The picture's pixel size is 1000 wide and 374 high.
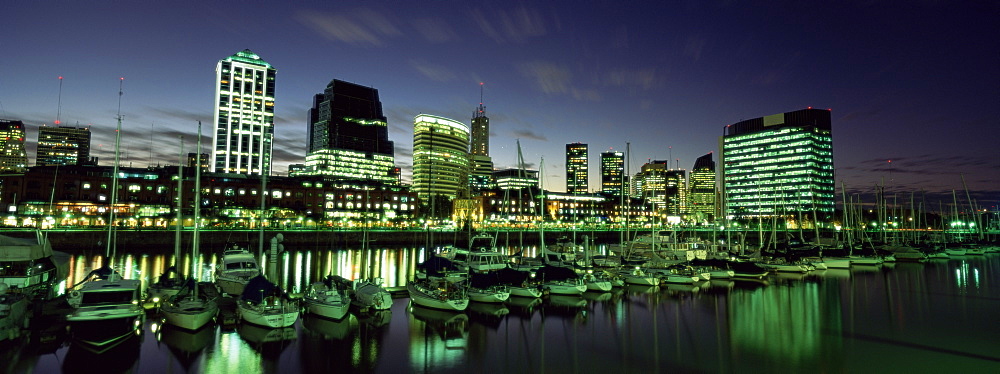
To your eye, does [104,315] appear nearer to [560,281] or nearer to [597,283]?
[560,281]

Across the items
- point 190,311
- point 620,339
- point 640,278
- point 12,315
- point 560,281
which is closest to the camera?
point 12,315

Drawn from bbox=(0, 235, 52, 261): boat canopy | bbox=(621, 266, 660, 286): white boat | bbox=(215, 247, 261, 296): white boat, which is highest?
bbox=(0, 235, 52, 261): boat canopy

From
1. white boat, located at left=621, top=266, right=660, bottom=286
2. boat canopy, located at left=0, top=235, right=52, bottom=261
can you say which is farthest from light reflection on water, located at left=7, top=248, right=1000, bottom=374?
boat canopy, located at left=0, top=235, right=52, bottom=261

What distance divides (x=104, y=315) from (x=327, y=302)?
10.9 meters

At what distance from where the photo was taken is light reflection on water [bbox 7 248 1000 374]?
2300 centimetres

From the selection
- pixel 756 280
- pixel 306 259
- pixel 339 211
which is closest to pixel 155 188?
pixel 339 211

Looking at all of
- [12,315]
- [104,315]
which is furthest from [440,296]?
[12,315]

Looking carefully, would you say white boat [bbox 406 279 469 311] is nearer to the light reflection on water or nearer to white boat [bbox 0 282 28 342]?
the light reflection on water

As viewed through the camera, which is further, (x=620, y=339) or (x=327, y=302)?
(x=327, y=302)

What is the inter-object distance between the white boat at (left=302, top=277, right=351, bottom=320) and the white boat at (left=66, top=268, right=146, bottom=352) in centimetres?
907

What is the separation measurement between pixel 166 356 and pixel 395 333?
10982 millimetres

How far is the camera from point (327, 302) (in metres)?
30.8

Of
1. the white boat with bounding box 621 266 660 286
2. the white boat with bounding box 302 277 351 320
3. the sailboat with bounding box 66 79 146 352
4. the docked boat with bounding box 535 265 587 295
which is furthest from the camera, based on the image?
the white boat with bounding box 621 266 660 286

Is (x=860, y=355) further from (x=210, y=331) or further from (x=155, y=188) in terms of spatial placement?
(x=155, y=188)
